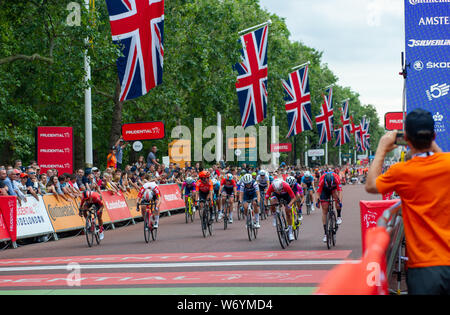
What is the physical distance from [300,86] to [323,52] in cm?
5230

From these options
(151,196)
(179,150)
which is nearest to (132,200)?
(151,196)

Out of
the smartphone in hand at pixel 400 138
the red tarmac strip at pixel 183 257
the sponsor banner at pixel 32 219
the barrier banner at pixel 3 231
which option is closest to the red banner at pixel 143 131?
the sponsor banner at pixel 32 219

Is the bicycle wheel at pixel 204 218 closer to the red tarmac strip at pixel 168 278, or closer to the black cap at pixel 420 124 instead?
the red tarmac strip at pixel 168 278

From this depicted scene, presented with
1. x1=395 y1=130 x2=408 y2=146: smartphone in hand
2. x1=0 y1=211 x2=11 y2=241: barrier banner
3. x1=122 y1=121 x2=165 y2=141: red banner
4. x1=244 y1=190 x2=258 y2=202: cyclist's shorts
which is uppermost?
x1=122 y1=121 x2=165 y2=141: red banner

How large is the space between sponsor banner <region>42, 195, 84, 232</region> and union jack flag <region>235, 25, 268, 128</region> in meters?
15.6

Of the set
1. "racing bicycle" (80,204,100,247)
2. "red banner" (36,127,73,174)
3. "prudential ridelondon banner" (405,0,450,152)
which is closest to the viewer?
"prudential ridelondon banner" (405,0,450,152)

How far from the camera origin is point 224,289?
10.2 metres

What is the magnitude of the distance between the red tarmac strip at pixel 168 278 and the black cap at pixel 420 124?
656 centimetres

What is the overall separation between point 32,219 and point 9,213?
1317 millimetres

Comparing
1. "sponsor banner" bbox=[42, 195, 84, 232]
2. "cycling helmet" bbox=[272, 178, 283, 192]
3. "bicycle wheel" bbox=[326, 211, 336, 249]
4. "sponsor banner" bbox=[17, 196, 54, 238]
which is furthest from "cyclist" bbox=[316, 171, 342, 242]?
"sponsor banner" bbox=[42, 195, 84, 232]

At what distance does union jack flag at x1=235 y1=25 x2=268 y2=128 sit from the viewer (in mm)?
35938

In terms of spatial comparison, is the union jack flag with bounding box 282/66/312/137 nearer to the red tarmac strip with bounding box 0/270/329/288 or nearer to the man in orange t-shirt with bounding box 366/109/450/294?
the red tarmac strip with bounding box 0/270/329/288
